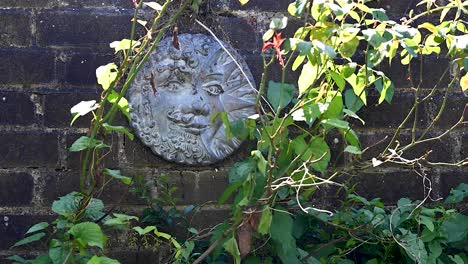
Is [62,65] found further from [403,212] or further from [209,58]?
[403,212]

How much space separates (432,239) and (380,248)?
8.9 inches

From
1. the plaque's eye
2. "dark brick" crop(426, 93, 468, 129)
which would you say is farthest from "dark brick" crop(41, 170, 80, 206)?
"dark brick" crop(426, 93, 468, 129)

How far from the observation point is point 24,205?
3.69 metres

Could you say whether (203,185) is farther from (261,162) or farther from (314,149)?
(261,162)

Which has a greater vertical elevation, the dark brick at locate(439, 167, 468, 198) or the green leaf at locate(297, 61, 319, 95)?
the green leaf at locate(297, 61, 319, 95)

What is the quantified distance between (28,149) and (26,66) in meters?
0.32

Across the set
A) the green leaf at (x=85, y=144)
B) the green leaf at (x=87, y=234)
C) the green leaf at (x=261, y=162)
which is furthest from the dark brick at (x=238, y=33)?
the green leaf at (x=87, y=234)

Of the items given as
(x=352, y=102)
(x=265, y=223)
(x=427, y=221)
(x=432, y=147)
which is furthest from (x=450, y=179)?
(x=265, y=223)

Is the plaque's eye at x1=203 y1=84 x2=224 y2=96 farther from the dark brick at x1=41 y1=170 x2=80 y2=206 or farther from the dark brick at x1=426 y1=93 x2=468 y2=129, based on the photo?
the dark brick at x1=426 y1=93 x2=468 y2=129

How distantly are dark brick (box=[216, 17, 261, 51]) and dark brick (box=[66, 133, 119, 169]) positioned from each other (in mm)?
604

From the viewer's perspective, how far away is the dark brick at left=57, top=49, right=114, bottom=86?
3.75m

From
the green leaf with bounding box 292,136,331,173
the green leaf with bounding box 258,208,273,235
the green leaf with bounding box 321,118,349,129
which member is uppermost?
the green leaf with bounding box 321,118,349,129

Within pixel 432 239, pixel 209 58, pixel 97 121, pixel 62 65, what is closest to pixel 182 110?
pixel 209 58

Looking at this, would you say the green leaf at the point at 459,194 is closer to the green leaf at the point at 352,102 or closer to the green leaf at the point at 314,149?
the green leaf at the point at 352,102
